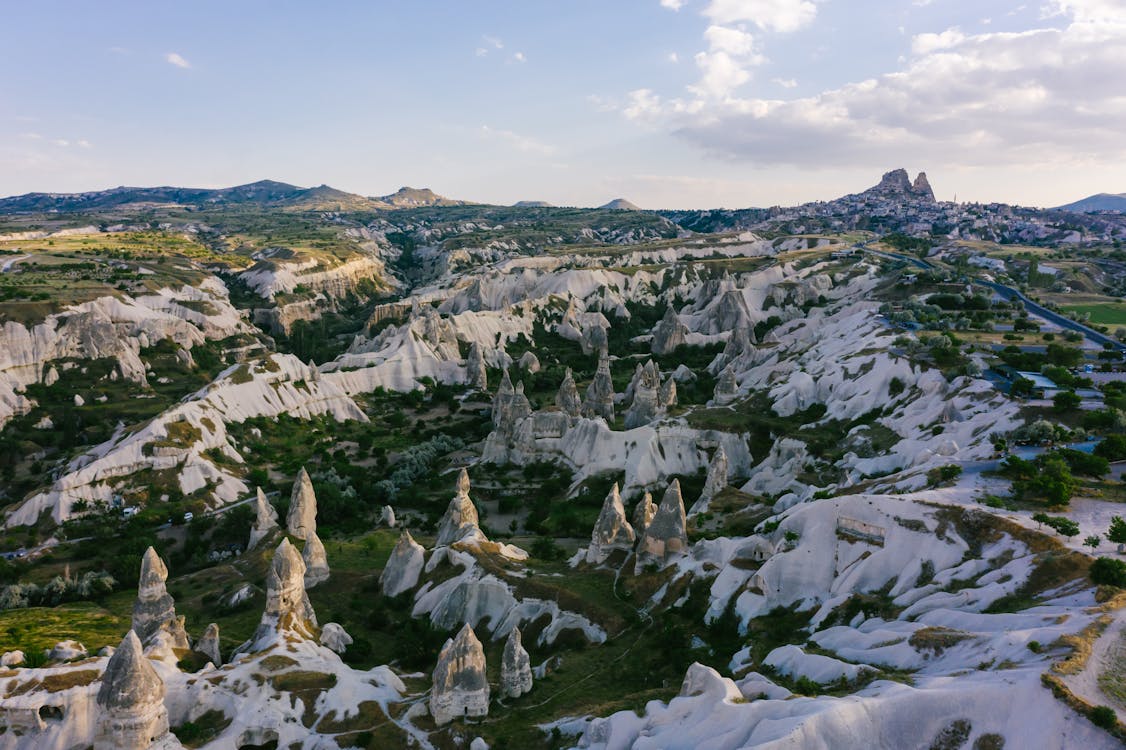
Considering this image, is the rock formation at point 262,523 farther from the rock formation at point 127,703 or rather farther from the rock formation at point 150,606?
the rock formation at point 127,703

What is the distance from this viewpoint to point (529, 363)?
12300 cm

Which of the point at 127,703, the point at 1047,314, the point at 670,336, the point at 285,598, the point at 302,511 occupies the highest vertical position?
the point at 1047,314

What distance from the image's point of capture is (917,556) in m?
34.2

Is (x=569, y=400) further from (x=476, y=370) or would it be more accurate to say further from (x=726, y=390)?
(x=476, y=370)

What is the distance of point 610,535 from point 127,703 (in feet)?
102

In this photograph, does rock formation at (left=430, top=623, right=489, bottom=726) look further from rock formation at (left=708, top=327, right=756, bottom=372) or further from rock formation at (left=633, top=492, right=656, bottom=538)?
rock formation at (left=708, top=327, right=756, bottom=372)

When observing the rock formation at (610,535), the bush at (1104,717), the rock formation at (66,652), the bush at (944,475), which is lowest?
the rock formation at (66,652)

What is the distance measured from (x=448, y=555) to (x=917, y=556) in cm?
3161

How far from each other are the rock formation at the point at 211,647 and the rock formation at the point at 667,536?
26.6m

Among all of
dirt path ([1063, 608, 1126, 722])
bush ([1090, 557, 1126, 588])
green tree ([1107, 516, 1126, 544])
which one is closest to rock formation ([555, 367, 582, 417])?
green tree ([1107, 516, 1126, 544])

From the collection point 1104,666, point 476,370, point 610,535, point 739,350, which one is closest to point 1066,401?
point 1104,666

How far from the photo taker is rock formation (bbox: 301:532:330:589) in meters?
52.5


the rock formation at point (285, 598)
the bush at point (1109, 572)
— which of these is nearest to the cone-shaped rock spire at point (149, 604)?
the rock formation at point (285, 598)

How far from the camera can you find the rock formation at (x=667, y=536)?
154 feet
